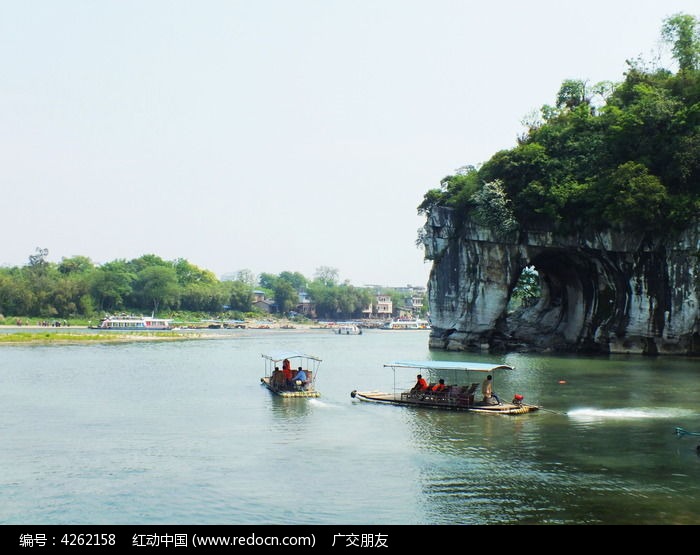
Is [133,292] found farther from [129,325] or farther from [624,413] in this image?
[624,413]

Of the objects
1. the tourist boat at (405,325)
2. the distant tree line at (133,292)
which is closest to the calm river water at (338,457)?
the distant tree line at (133,292)

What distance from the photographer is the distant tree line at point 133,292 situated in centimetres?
11312

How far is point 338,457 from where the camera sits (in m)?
20.9

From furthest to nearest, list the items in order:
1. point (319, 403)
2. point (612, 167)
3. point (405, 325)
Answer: point (405, 325), point (612, 167), point (319, 403)

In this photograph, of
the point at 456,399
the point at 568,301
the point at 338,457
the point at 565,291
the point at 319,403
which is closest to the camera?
the point at 338,457

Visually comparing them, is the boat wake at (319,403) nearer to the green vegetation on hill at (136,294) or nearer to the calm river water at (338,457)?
the calm river water at (338,457)

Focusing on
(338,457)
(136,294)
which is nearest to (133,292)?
(136,294)

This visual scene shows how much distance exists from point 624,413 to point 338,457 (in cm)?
1231

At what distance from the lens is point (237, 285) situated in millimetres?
154375

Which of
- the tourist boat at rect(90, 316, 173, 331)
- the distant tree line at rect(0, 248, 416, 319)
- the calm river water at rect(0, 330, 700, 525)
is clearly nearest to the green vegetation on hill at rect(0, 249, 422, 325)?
the distant tree line at rect(0, 248, 416, 319)
